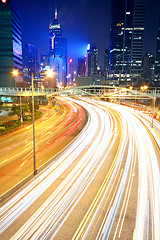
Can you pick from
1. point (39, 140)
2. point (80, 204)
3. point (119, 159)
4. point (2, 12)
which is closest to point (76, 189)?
point (80, 204)

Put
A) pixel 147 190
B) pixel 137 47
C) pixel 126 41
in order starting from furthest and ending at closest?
pixel 126 41 → pixel 137 47 → pixel 147 190

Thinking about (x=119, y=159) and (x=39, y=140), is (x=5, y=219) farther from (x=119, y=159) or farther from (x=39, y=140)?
(x=39, y=140)

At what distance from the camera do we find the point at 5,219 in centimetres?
1096

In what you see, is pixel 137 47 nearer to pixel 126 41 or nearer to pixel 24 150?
pixel 126 41

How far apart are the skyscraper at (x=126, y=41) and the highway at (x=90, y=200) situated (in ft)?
546

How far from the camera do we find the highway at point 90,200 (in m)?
10.2

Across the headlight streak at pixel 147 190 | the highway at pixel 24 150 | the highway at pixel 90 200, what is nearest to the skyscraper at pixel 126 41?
the highway at pixel 24 150

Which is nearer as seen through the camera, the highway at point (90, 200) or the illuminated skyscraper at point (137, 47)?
the highway at point (90, 200)

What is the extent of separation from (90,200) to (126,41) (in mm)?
199624

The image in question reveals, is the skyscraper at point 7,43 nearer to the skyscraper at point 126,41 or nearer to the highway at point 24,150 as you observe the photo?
the highway at point 24,150

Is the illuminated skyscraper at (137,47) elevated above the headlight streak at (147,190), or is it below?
above

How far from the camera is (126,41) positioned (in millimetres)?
181500

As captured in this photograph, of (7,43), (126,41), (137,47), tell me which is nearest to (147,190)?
(7,43)

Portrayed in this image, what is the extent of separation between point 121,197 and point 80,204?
11.4ft
